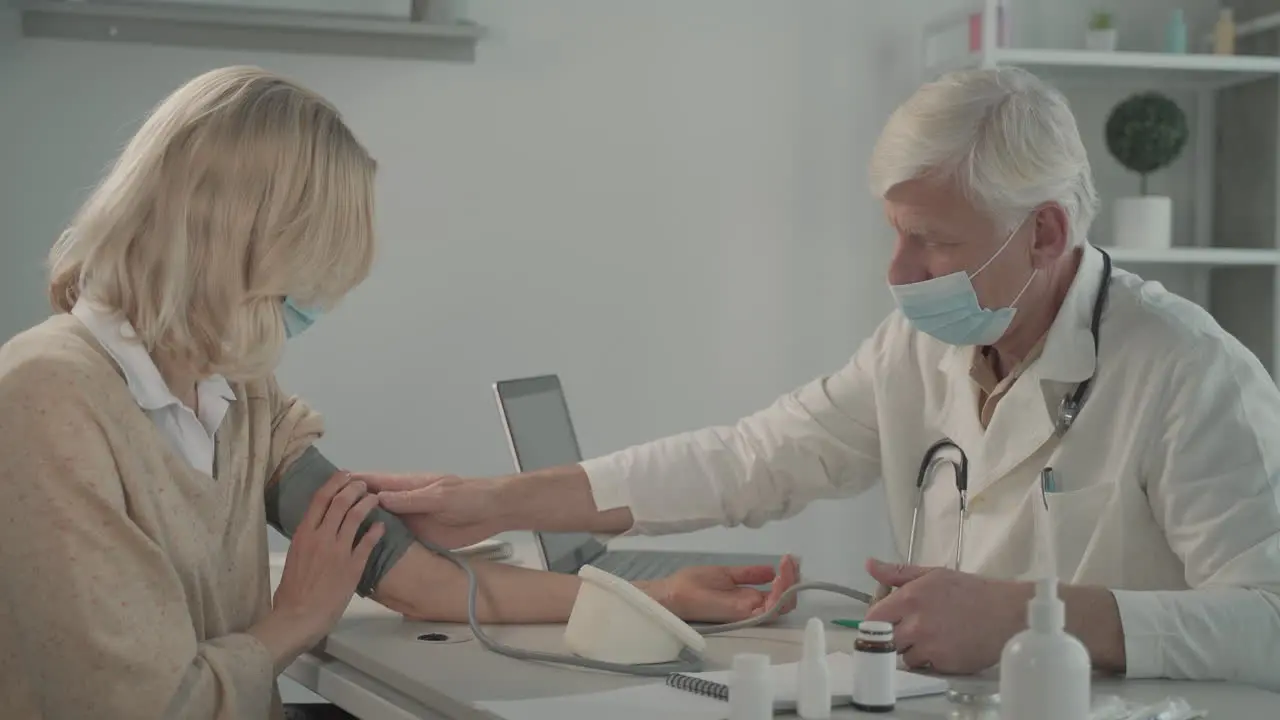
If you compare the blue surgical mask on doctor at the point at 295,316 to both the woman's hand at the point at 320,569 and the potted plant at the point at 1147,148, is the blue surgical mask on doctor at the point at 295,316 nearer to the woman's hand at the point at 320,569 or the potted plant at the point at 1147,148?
the woman's hand at the point at 320,569

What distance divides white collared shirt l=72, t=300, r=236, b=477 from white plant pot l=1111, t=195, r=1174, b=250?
2444 millimetres

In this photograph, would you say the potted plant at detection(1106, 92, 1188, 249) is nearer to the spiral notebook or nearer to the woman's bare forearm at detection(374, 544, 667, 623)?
the woman's bare forearm at detection(374, 544, 667, 623)

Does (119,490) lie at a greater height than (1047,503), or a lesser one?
greater

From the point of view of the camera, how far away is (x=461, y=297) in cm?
334

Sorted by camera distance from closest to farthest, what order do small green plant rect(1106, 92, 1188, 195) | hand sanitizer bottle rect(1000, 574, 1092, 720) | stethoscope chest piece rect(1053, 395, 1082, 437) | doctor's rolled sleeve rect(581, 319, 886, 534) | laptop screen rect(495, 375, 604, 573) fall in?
hand sanitizer bottle rect(1000, 574, 1092, 720)
stethoscope chest piece rect(1053, 395, 1082, 437)
doctor's rolled sleeve rect(581, 319, 886, 534)
laptop screen rect(495, 375, 604, 573)
small green plant rect(1106, 92, 1188, 195)

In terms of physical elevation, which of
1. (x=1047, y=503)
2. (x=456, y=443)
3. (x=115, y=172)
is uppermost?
(x=115, y=172)

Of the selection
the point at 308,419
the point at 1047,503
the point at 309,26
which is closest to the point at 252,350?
the point at 308,419

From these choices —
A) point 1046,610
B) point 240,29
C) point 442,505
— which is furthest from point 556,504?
point 240,29

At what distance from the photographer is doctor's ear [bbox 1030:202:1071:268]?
1.83 m

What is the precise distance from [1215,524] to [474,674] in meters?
0.79

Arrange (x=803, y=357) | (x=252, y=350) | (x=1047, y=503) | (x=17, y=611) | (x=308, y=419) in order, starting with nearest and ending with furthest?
(x=17, y=611), (x=252, y=350), (x=1047, y=503), (x=308, y=419), (x=803, y=357)

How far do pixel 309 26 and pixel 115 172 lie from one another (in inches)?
61.7

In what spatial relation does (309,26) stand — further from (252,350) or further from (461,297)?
(252,350)

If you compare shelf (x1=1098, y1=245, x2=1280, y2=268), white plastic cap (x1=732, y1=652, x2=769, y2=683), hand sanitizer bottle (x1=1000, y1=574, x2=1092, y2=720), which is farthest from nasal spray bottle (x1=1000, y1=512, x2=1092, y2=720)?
shelf (x1=1098, y1=245, x2=1280, y2=268)
